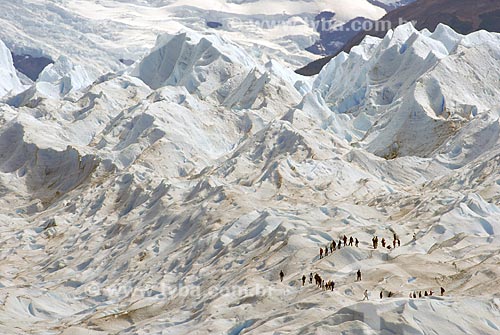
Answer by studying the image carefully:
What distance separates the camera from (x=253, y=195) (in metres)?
102

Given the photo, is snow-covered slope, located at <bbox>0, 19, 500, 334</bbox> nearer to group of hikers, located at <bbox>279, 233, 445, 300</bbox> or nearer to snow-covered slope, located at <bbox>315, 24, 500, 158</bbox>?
snow-covered slope, located at <bbox>315, 24, 500, 158</bbox>

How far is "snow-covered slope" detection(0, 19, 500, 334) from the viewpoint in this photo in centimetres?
6206

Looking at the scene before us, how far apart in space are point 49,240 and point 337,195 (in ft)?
122

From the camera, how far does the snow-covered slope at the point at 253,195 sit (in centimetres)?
6206

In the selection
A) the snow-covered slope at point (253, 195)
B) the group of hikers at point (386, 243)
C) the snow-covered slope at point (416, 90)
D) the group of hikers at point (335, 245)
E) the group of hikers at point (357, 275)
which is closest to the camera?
the group of hikers at point (357, 275)

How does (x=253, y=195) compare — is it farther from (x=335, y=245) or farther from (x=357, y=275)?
(x=357, y=275)

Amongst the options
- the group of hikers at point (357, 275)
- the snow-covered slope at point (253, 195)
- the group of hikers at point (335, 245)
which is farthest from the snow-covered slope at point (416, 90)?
the group of hikers at point (335, 245)

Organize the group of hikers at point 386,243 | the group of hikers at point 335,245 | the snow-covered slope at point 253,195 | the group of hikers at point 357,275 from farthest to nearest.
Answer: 1. the group of hikers at point 386,243
2. the group of hikers at point 335,245
3. the snow-covered slope at point 253,195
4. the group of hikers at point 357,275

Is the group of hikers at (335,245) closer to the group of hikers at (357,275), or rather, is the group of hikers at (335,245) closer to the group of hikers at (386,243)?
the group of hikers at (357,275)

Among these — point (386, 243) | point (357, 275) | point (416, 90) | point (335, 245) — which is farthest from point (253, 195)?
point (416, 90)

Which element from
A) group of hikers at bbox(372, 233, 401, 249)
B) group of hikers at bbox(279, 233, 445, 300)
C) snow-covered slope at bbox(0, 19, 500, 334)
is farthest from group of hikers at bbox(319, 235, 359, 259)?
group of hikers at bbox(372, 233, 401, 249)

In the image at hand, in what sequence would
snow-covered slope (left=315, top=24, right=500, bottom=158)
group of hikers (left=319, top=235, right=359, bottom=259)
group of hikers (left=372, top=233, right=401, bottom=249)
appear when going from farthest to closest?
1. snow-covered slope (left=315, top=24, right=500, bottom=158)
2. group of hikers (left=372, top=233, right=401, bottom=249)
3. group of hikers (left=319, top=235, right=359, bottom=259)

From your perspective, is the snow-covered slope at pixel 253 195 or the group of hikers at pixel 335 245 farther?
the group of hikers at pixel 335 245

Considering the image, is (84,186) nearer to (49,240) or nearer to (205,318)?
(49,240)
